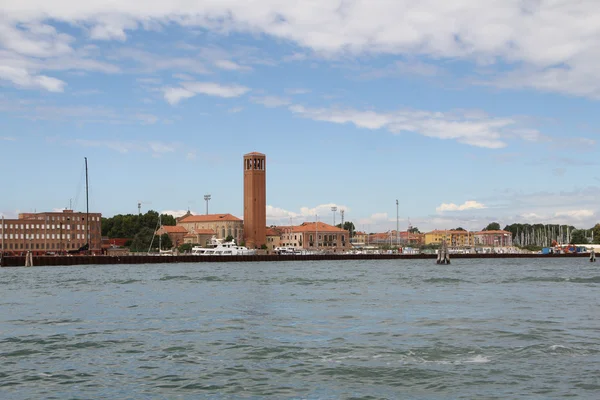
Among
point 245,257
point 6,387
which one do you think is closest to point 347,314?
point 6,387

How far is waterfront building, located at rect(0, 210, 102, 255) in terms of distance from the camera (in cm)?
16638

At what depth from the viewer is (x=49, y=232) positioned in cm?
16950

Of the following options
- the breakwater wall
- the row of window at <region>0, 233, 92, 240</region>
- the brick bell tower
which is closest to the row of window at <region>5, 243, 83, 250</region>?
the row of window at <region>0, 233, 92, 240</region>

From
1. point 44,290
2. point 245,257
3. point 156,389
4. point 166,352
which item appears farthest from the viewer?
point 245,257

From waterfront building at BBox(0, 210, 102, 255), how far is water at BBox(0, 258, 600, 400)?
13791cm

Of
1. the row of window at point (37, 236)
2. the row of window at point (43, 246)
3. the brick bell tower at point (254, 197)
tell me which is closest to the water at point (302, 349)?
the row of window at point (43, 246)

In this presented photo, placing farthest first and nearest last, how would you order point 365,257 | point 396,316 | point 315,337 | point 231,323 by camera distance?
point 365,257 < point 396,316 < point 231,323 < point 315,337

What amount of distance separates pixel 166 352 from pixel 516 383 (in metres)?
9.85

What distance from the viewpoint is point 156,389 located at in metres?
16.3

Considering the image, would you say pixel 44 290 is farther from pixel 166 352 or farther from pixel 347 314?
pixel 166 352

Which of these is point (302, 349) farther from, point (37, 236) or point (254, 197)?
point (254, 197)

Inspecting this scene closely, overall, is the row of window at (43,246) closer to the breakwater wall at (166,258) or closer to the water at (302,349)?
the breakwater wall at (166,258)

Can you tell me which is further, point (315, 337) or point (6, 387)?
point (315, 337)

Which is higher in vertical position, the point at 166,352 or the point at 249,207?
the point at 249,207
